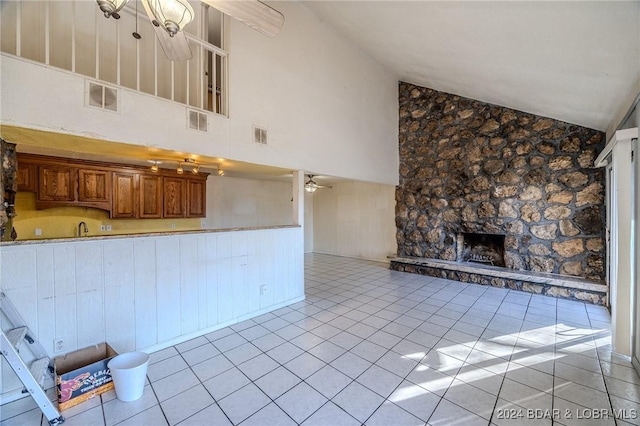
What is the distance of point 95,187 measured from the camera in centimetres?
396

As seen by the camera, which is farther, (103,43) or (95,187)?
(95,187)

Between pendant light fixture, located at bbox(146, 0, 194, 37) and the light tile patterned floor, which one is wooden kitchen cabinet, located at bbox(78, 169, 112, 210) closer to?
the light tile patterned floor

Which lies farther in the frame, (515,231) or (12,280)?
(515,231)

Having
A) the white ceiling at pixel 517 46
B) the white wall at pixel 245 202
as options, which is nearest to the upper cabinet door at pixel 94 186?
the white wall at pixel 245 202

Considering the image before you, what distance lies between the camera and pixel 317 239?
26.2 ft

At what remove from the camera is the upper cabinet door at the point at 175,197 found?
15.4ft

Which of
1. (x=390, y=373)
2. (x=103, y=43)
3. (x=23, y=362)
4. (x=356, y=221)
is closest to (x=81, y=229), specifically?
(x=103, y=43)

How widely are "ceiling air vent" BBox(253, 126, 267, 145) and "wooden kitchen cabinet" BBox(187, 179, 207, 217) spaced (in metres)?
2.54

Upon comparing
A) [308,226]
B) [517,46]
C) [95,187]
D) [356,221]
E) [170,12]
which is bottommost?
[308,226]

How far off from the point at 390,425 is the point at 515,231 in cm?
425

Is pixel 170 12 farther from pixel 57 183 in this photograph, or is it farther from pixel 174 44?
pixel 57 183

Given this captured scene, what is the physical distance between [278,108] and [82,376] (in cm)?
320

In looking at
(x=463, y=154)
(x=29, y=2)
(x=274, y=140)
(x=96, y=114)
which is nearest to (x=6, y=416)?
(x=96, y=114)

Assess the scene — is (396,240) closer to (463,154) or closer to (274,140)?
(463,154)
